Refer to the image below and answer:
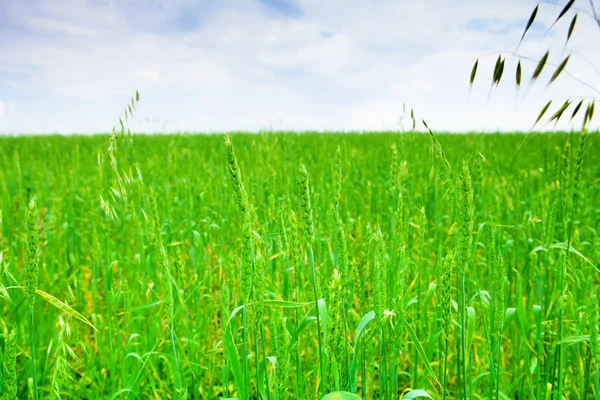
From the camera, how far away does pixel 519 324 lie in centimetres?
162

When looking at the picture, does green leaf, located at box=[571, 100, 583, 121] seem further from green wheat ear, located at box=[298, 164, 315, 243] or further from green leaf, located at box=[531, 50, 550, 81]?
green wheat ear, located at box=[298, 164, 315, 243]

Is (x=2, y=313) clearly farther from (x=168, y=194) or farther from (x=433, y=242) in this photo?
(x=433, y=242)

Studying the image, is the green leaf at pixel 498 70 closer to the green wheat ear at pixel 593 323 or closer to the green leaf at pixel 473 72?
the green leaf at pixel 473 72

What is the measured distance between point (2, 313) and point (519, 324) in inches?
98.5

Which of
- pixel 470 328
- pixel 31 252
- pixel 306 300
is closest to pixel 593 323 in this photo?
pixel 470 328

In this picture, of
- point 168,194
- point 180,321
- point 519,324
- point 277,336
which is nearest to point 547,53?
point 519,324

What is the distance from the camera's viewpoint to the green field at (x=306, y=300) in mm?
972

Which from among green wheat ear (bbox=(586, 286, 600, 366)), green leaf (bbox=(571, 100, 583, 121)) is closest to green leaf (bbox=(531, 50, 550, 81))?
green leaf (bbox=(571, 100, 583, 121))

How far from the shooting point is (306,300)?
5.49 feet

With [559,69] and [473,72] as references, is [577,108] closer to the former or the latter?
[559,69]

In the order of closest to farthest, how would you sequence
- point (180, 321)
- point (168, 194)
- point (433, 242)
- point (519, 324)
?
1. point (519, 324)
2. point (180, 321)
3. point (433, 242)
4. point (168, 194)

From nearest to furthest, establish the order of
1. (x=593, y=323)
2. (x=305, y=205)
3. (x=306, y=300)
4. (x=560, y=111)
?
(x=305, y=205) → (x=593, y=323) → (x=560, y=111) → (x=306, y=300)

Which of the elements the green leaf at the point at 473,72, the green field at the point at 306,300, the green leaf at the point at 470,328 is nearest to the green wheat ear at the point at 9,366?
the green field at the point at 306,300

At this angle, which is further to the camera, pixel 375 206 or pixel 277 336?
pixel 375 206
